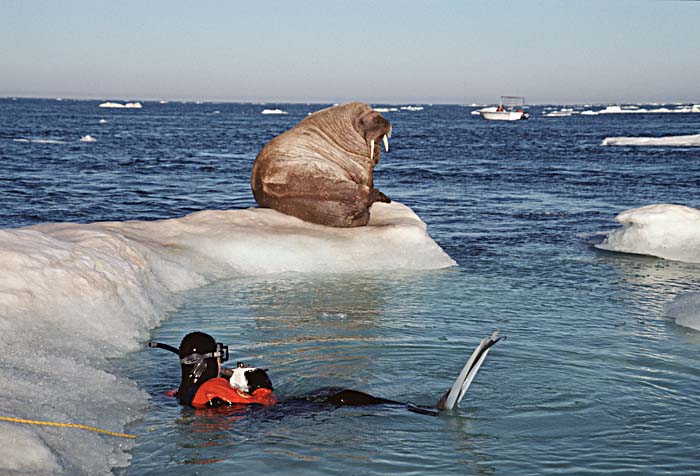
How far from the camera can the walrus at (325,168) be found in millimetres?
13516

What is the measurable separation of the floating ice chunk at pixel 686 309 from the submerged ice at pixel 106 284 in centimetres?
369

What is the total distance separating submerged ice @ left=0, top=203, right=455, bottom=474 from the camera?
5.80 m

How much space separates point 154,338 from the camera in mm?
8938

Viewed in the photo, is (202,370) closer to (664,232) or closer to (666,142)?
(664,232)

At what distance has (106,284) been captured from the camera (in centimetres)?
909

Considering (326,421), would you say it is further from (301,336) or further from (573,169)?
(573,169)

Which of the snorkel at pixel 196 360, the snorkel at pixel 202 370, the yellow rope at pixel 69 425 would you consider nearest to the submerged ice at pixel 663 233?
the snorkel at pixel 202 370

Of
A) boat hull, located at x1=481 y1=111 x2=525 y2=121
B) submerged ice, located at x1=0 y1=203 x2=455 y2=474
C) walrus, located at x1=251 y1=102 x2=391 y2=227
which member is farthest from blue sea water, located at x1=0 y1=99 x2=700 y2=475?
boat hull, located at x1=481 y1=111 x2=525 y2=121

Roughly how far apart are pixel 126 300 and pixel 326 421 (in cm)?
355

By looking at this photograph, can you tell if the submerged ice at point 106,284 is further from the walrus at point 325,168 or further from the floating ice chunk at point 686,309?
the floating ice chunk at point 686,309

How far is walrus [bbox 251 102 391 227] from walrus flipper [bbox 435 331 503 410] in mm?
6955

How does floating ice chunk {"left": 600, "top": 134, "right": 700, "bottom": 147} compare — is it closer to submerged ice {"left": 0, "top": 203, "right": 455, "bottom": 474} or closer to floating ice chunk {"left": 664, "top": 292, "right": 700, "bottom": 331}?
submerged ice {"left": 0, "top": 203, "right": 455, "bottom": 474}

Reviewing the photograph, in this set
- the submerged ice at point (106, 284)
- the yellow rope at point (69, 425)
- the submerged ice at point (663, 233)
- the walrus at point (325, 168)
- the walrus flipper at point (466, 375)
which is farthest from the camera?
the submerged ice at point (663, 233)

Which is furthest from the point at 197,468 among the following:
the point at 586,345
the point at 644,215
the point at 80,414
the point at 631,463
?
the point at 644,215
